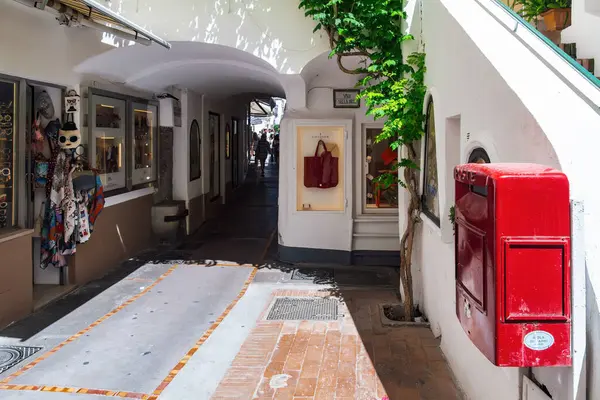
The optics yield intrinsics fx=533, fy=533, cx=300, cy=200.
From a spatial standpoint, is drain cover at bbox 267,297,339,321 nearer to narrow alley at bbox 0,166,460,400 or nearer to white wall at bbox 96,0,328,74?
narrow alley at bbox 0,166,460,400

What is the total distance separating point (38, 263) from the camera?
749cm

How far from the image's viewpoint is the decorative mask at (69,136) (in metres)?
7.24

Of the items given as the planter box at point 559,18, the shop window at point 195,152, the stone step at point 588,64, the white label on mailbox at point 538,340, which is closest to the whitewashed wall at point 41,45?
the shop window at point 195,152

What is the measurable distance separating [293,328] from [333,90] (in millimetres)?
4475

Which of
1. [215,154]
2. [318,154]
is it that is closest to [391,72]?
[318,154]

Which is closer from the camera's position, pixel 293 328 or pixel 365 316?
pixel 293 328

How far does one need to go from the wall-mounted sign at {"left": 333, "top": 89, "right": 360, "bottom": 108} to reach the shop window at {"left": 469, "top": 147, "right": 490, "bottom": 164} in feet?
17.3

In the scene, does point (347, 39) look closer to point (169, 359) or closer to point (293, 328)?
point (293, 328)

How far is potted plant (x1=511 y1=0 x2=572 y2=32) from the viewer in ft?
15.4

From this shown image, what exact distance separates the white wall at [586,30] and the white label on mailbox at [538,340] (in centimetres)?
218

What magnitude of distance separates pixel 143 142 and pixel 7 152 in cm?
373

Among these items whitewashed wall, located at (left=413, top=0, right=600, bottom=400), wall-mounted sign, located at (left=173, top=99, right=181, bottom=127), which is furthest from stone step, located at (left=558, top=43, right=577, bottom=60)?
wall-mounted sign, located at (left=173, top=99, right=181, bottom=127)

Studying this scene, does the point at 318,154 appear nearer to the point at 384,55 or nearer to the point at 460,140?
the point at 384,55

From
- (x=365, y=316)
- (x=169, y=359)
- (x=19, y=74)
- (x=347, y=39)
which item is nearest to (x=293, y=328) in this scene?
(x=365, y=316)
